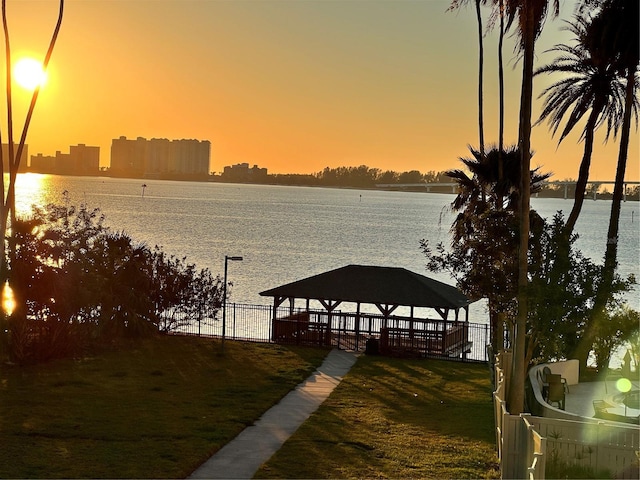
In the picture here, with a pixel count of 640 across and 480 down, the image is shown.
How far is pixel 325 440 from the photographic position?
2012 centimetres

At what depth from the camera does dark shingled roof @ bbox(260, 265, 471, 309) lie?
35.8 m

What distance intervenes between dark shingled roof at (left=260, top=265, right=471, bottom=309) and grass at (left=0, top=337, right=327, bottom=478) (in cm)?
334

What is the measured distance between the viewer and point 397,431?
21.4m

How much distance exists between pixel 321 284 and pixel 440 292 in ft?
16.5

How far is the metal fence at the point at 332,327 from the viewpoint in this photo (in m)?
37.2

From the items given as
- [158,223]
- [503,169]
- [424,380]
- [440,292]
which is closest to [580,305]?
[424,380]

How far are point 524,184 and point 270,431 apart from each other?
8122 millimetres

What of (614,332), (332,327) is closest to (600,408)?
(614,332)

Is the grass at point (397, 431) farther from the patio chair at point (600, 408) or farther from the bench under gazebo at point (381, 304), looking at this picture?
the bench under gazebo at point (381, 304)

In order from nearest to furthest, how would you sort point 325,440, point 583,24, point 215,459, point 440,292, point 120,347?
1. point 215,459
2. point 325,440
3. point 583,24
4. point 120,347
5. point 440,292

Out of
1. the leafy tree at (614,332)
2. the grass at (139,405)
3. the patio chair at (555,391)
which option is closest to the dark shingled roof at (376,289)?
the grass at (139,405)

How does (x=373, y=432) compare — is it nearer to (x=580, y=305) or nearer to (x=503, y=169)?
(x=580, y=305)

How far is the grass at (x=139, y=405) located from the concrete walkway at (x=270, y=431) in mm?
290

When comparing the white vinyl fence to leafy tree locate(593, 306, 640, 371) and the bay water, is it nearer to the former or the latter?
leafy tree locate(593, 306, 640, 371)
